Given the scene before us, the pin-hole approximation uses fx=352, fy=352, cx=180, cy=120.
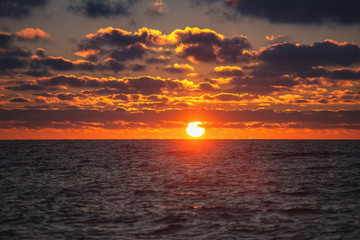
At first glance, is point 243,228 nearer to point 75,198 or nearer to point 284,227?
point 284,227

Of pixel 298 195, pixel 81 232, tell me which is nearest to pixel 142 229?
pixel 81 232

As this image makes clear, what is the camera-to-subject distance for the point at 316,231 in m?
17.5

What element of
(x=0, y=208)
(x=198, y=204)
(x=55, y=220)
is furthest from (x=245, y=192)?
(x=0, y=208)

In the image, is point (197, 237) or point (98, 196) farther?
point (98, 196)

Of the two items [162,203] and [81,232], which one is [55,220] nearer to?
[81,232]

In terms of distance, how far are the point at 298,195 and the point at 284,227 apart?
1101cm

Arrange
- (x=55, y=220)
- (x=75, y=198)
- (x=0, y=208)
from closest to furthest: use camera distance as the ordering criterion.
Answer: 1. (x=55, y=220)
2. (x=0, y=208)
3. (x=75, y=198)

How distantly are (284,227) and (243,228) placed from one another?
215 cm

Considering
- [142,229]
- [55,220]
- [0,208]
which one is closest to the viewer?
[142,229]

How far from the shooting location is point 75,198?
1081 inches

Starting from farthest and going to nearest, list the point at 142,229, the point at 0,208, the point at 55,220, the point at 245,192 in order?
1. the point at 245,192
2. the point at 0,208
3. the point at 55,220
4. the point at 142,229

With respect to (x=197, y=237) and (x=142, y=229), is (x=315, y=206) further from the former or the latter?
(x=142, y=229)

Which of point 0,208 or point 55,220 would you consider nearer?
point 55,220

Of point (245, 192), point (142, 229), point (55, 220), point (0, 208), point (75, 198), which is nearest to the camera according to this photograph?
point (142, 229)
